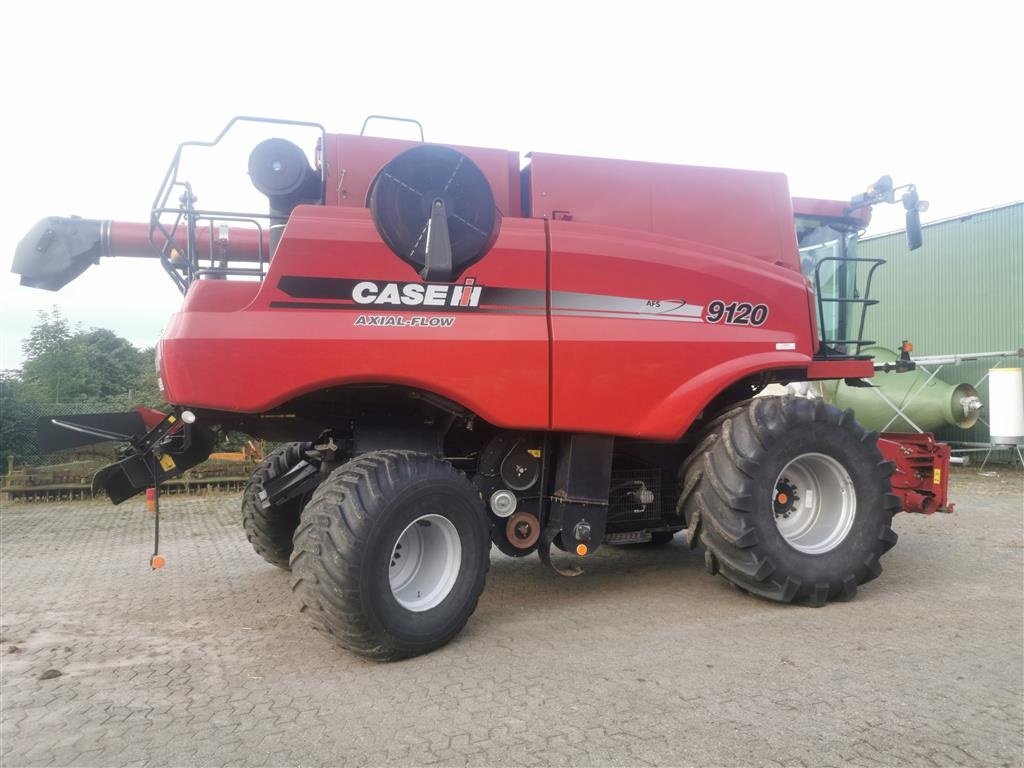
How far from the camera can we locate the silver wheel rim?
4.24 meters

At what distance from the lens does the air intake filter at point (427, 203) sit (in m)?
4.11

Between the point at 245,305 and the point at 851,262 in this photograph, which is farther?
the point at 851,262

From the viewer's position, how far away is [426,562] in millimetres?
4367

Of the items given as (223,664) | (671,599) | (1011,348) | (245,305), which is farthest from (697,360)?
(1011,348)

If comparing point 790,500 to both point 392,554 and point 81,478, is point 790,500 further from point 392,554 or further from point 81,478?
point 81,478

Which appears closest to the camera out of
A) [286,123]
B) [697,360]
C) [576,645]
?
[576,645]

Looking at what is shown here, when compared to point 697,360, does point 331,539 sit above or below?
below

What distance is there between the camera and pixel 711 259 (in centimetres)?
502

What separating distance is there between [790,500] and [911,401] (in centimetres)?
1017

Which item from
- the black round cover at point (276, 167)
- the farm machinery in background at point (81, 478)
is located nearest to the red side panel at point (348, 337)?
the black round cover at point (276, 167)

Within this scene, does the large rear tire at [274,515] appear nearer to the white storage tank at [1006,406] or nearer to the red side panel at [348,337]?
the red side panel at [348,337]

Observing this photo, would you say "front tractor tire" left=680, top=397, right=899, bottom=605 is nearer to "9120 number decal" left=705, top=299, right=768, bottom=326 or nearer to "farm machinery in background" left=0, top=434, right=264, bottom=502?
"9120 number decal" left=705, top=299, right=768, bottom=326

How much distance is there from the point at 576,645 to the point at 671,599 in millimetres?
1228

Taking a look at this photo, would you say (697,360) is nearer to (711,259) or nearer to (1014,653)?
(711,259)
